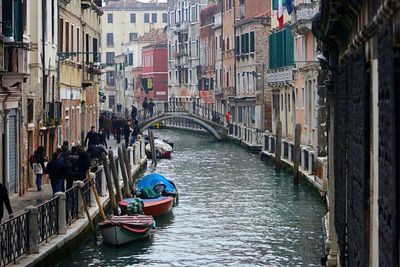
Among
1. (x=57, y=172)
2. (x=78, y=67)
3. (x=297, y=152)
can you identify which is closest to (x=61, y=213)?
(x=57, y=172)

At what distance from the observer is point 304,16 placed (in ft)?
106

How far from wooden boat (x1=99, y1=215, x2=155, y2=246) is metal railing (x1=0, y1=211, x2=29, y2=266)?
4140 mm

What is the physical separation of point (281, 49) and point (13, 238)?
28.1 m

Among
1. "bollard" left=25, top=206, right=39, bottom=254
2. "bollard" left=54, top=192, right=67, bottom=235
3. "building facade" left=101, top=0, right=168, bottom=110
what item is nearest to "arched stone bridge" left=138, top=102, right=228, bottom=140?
"bollard" left=54, top=192, right=67, bottom=235

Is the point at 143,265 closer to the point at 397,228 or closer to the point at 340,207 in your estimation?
the point at 340,207

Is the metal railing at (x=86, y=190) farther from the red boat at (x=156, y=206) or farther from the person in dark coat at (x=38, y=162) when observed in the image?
the red boat at (x=156, y=206)

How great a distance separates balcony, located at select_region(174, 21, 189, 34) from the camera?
76356 mm

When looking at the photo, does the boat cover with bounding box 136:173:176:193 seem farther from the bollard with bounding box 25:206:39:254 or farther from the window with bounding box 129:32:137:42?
the window with bounding box 129:32:137:42

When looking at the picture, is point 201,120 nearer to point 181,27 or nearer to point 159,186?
point 181,27

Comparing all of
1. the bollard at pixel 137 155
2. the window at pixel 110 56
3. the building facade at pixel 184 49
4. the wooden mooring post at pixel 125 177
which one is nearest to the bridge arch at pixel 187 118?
the building facade at pixel 184 49

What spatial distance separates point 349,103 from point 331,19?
756mm

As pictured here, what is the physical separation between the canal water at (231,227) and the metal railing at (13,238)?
90.5 inches

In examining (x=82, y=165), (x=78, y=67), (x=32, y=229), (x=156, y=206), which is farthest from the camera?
Result: (x=78, y=67)

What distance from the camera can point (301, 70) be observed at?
35312 millimetres
